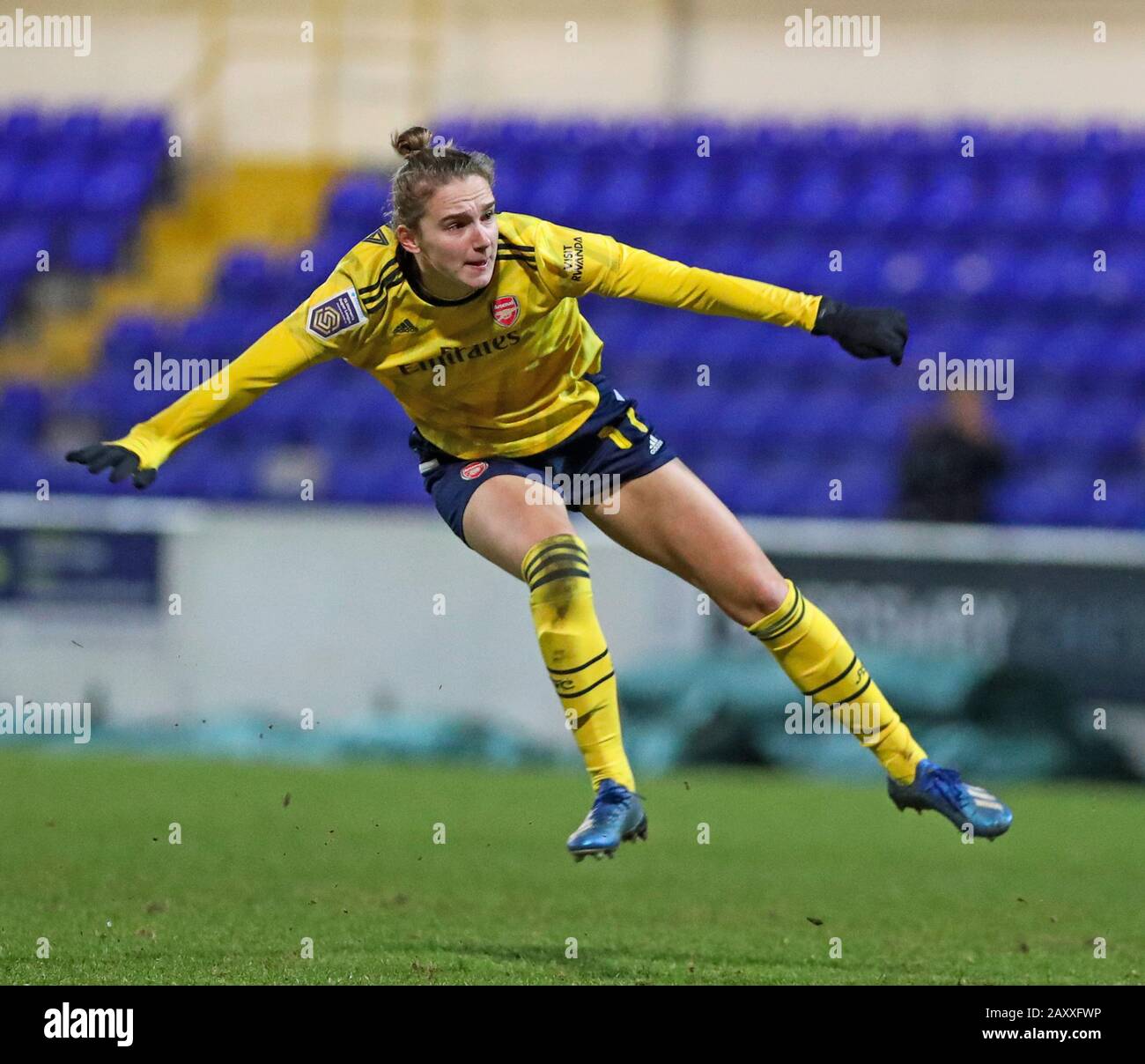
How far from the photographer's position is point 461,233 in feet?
19.8

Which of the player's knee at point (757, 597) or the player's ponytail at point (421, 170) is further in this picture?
the player's knee at point (757, 597)

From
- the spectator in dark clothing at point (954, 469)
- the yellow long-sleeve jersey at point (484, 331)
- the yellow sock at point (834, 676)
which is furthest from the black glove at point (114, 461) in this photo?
the spectator in dark clothing at point (954, 469)

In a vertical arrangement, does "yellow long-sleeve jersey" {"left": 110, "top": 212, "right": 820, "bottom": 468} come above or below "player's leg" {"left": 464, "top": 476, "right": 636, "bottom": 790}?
above

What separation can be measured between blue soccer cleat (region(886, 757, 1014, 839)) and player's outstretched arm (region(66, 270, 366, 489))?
2.45 m

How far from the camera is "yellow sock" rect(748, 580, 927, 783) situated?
6.62 meters

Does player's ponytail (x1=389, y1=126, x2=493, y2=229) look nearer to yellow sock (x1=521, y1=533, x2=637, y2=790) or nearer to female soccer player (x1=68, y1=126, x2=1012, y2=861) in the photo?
female soccer player (x1=68, y1=126, x2=1012, y2=861)

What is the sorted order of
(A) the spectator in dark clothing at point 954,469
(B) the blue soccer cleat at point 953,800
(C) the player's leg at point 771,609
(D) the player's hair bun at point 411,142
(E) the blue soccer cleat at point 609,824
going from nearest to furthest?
(E) the blue soccer cleat at point 609,824, (D) the player's hair bun at point 411,142, (B) the blue soccer cleat at point 953,800, (C) the player's leg at point 771,609, (A) the spectator in dark clothing at point 954,469

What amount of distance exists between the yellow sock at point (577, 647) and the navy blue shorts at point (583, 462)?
1.46 ft

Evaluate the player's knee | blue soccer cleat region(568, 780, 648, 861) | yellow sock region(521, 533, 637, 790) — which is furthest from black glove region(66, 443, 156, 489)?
the player's knee

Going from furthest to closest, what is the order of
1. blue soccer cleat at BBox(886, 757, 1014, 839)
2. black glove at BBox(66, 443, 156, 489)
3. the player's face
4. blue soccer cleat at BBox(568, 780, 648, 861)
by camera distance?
blue soccer cleat at BBox(886, 757, 1014, 839), the player's face, blue soccer cleat at BBox(568, 780, 648, 861), black glove at BBox(66, 443, 156, 489)

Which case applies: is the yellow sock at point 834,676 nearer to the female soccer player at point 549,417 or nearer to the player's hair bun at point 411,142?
the female soccer player at point 549,417

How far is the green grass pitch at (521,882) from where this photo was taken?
6.18 meters

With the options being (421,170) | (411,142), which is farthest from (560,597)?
(411,142)

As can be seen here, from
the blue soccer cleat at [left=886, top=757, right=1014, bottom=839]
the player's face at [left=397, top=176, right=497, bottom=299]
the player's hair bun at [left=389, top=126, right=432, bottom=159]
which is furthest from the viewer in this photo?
the blue soccer cleat at [left=886, top=757, right=1014, bottom=839]
